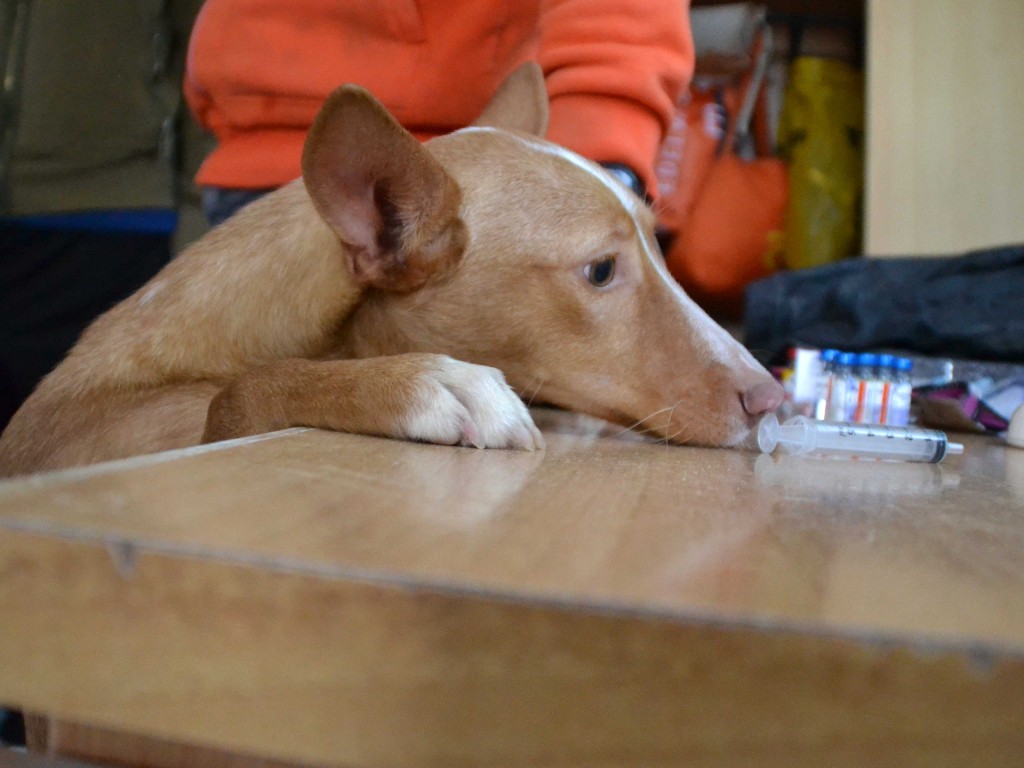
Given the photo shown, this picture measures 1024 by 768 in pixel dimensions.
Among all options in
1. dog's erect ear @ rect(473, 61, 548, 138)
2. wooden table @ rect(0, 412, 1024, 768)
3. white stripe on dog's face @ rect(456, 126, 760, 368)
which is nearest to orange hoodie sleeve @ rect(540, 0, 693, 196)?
dog's erect ear @ rect(473, 61, 548, 138)

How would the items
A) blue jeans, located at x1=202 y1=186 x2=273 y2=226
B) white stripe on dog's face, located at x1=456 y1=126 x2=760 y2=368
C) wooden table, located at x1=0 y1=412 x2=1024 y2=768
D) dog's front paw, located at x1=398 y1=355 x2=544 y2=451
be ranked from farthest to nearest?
1. blue jeans, located at x1=202 y1=186 x2=273 y2=226
2. white stripe on dog's face, located at x1=456 y1=126 x2=760 y2=368
3. dog's front paw, located at x1=398 y1=355 x2=544 y2=451
4. wooden table, located at x1=0 y1=412 x2=1024 y2=768

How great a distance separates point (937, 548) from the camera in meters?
0.56

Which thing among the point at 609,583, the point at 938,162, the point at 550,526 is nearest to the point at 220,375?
the point at 550,526

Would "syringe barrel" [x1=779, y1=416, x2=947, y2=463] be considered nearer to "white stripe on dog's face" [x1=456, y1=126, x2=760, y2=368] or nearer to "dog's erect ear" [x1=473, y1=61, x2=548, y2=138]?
"white stripe on dog's face" [x1=456, y1=126, x2=760, y2=368]

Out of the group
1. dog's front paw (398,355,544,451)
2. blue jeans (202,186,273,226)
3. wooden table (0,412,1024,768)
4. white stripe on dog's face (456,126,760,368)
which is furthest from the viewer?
blue jeans (202,186,273,226)

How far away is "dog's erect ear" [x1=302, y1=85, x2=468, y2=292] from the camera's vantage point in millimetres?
1024

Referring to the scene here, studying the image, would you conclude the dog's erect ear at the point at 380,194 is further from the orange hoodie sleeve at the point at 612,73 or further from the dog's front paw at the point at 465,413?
the orange hoodie sleeve at the point at 612,73

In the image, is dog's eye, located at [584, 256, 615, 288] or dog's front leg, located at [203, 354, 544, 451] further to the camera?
dog's eye, located at [584, 256, 615, 288]

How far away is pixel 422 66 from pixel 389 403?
4.37 ft

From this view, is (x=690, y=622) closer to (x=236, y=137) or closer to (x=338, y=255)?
(x=338, y=255)

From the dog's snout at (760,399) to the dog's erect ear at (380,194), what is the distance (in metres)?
0.49

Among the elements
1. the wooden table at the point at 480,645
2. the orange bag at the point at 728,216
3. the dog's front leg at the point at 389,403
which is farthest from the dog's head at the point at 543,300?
the orange bag at the point at 728,216

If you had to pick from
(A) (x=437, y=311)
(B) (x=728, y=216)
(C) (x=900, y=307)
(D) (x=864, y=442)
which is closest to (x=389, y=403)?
(A) (x=437, y=311)

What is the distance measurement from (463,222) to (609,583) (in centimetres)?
94
